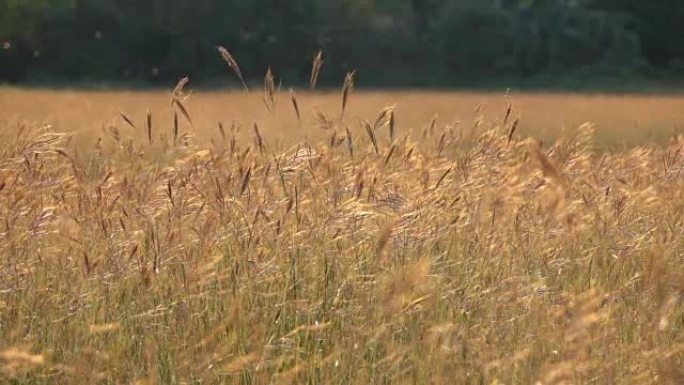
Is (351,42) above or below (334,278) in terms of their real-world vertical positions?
below

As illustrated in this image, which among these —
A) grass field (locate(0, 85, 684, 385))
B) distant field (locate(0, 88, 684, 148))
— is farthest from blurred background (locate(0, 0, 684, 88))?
grass field (locate(0, 85, 684, 385))

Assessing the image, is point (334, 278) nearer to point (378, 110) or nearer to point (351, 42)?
point (378, 110)

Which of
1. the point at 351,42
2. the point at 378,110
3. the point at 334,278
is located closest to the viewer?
the point at 334,278

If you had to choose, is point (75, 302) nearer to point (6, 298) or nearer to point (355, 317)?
point (6, 298)

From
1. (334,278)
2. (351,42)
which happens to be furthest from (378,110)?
(351,42)

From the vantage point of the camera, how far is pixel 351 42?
26.2 metres

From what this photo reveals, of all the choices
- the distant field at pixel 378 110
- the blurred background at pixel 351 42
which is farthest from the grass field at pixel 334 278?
the blurred background at pixel 351 42

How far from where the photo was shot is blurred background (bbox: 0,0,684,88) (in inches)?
983

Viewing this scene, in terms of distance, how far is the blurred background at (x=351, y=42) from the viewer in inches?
983

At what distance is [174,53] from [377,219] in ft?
70.6

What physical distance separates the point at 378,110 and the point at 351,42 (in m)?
13.5

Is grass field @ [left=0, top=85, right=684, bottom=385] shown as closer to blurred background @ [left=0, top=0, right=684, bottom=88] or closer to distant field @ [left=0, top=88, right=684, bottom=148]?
distant field @ [left=0, top=88, right=684, bottom=148]

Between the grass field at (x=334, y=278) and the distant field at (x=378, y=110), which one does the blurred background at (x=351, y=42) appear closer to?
the distant field at (x=378, y=110)

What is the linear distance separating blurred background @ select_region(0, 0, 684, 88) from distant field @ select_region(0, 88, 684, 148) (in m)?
4.86
